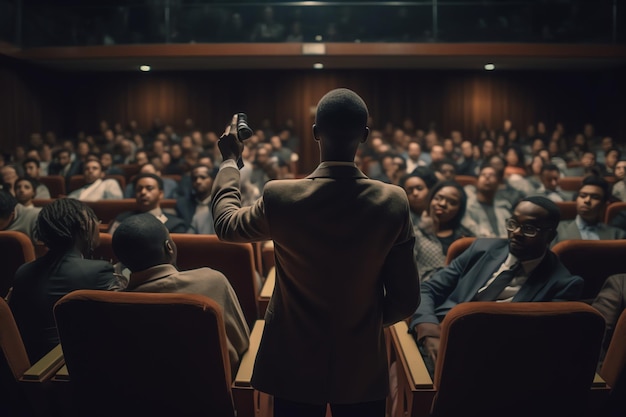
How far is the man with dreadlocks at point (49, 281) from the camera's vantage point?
7.17 feet

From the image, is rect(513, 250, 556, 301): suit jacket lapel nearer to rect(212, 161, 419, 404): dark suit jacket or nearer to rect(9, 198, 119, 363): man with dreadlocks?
rect(212, 161, 419, 404): dark suit jacket

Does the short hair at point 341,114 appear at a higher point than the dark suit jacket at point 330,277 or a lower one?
higher

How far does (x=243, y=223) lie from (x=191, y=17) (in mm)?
9603

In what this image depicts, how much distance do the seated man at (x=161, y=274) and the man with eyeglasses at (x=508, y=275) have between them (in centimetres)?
68

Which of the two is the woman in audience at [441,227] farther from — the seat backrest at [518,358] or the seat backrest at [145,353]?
the seat backrest at [145,353]

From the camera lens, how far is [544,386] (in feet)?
5.63

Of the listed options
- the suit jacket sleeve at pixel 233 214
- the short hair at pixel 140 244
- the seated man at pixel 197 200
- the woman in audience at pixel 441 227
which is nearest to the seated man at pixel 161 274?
the short hair at pixel 140 244

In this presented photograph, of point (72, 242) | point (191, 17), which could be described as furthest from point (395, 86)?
point (72, 242)

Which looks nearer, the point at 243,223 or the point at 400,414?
the point at 243,223

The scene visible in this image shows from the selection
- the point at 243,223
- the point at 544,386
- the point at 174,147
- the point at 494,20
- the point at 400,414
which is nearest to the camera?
the point at 243,223

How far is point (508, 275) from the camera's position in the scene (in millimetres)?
2438

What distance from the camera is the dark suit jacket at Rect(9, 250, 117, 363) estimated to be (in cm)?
218

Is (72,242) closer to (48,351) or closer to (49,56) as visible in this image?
(48,351)

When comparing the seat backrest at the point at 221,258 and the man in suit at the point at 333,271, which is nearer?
the man in suit at the point at 333,271
